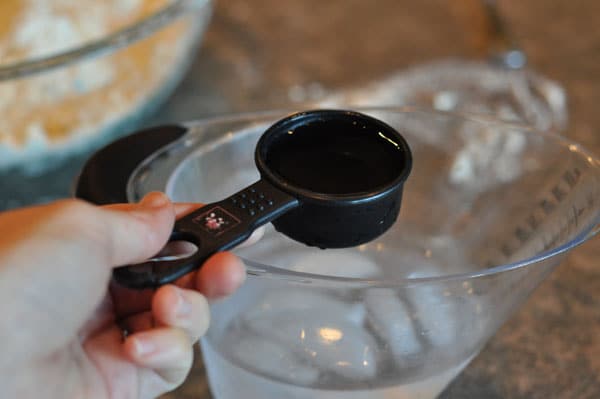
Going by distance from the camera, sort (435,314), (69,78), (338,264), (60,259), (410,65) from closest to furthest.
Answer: (60,259) < (435,314) < (338,264) < (69,78) < (410,65)

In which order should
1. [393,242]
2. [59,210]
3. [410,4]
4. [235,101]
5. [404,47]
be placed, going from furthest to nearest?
[410,4]
[404,47]
[235,101]
[393,242]
[59,210]

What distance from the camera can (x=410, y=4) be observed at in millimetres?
1138

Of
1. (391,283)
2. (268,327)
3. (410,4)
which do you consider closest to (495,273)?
(391,283)

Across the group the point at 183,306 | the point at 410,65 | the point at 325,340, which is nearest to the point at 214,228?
the point at 183,306

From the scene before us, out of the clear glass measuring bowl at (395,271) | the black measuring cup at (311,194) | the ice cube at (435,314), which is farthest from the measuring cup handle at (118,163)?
the ice cube at (435,314)

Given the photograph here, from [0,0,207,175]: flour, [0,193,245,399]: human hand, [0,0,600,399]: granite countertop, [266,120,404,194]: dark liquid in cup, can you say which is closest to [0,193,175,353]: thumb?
[0,193,245,399]: human hand

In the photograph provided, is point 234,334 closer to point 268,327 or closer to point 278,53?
point 268,327

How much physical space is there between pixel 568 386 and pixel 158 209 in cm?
38

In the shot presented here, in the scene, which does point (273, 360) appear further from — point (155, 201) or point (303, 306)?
point (155, 201)

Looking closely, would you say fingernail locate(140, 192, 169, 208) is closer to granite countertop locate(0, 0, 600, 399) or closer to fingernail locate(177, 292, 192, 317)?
fingernail locate(177, 292, 192, 317)

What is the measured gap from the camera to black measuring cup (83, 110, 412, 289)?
1.34 feet

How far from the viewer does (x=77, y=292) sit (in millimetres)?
385

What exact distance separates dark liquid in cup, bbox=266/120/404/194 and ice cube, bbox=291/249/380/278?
0.10 metres

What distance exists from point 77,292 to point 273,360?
170 mm
